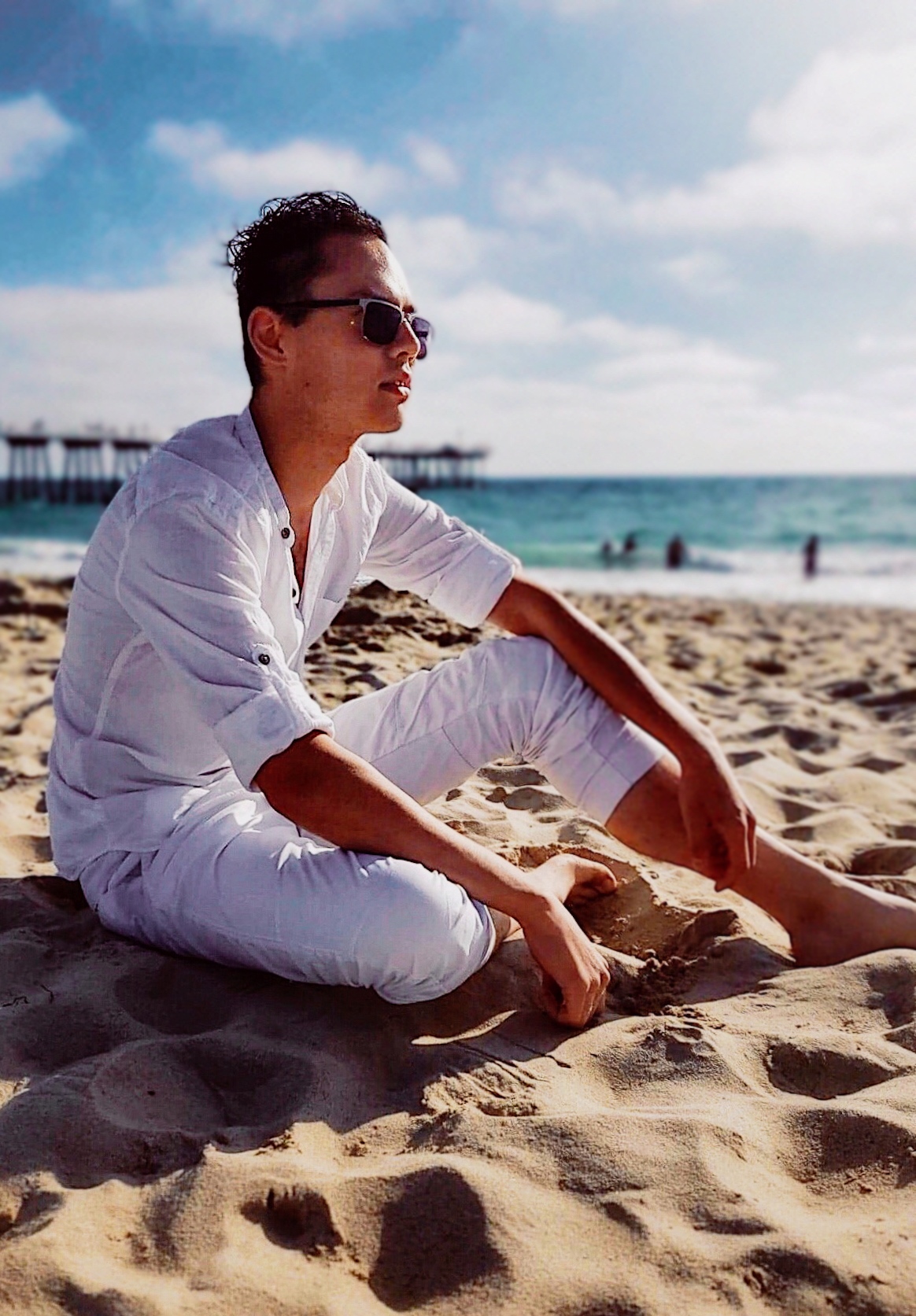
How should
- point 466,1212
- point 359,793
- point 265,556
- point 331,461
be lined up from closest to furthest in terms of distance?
point 466,1212
point 359,793
point 265,556
point 331,461

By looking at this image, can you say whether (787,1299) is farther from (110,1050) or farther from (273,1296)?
(110,1050)

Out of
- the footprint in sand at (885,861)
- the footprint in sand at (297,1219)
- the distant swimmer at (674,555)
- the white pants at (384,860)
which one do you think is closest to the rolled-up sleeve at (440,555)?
the white pants at (384,860)

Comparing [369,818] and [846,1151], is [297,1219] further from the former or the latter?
[846,1151]

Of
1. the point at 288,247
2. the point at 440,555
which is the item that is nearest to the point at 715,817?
the point at 440,555

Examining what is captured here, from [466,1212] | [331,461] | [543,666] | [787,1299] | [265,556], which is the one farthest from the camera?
[543,666]

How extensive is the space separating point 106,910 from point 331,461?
0.98 m

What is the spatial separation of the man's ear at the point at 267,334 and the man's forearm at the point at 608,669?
737 millimetres

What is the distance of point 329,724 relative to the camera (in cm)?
175

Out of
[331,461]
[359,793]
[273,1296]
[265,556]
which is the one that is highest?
[331,461]

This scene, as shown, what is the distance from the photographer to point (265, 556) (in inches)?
75.7

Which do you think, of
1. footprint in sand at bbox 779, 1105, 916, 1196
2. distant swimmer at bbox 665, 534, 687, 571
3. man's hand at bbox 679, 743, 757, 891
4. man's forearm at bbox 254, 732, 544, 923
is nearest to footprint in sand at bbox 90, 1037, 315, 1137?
man's forearm at bbox 254, 732, 544, 923

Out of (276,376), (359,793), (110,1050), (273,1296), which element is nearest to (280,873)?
(359,793)

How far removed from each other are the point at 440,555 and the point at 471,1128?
4.18 ft

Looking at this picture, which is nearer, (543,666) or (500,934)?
(500,934)
